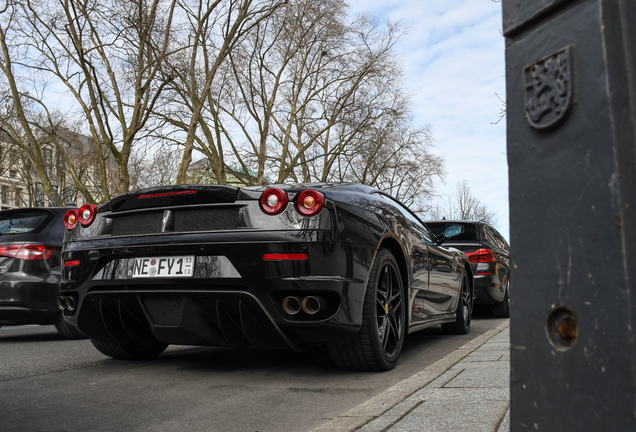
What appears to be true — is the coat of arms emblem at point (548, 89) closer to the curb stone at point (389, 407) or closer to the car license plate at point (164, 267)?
the curb stone at point (389, 407)

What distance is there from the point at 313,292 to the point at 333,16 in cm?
2263

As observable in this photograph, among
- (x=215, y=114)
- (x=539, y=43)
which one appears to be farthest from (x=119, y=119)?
(x=539, y=43)

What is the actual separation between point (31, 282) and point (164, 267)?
3321 millimetres

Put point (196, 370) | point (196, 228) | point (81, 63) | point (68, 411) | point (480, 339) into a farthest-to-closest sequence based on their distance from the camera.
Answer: point (81, 63)
point (480, 339)
point (196, 370)
point (196, 228)
point (68, 411)

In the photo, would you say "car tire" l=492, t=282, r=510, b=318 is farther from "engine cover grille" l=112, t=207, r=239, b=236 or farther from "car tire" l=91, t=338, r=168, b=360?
"engine cover grille" l=112, t=207, r=239, b=236

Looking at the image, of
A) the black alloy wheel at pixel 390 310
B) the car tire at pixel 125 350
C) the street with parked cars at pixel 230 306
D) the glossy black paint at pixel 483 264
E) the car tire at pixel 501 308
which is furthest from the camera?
the car tire at pixel 501 308

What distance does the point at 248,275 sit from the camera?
143 inches

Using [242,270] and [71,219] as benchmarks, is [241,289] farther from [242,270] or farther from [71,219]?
[71,219]

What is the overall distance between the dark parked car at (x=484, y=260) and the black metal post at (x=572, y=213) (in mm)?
7559

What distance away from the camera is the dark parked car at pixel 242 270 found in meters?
3.63

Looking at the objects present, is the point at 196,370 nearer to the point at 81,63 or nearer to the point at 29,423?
the point at 29,423

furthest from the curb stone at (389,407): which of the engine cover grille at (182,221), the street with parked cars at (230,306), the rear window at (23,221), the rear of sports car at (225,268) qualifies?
the rear window at (23,221)

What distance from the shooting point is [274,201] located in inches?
147

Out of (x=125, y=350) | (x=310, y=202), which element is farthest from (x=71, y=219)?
(x=310, y=202)
